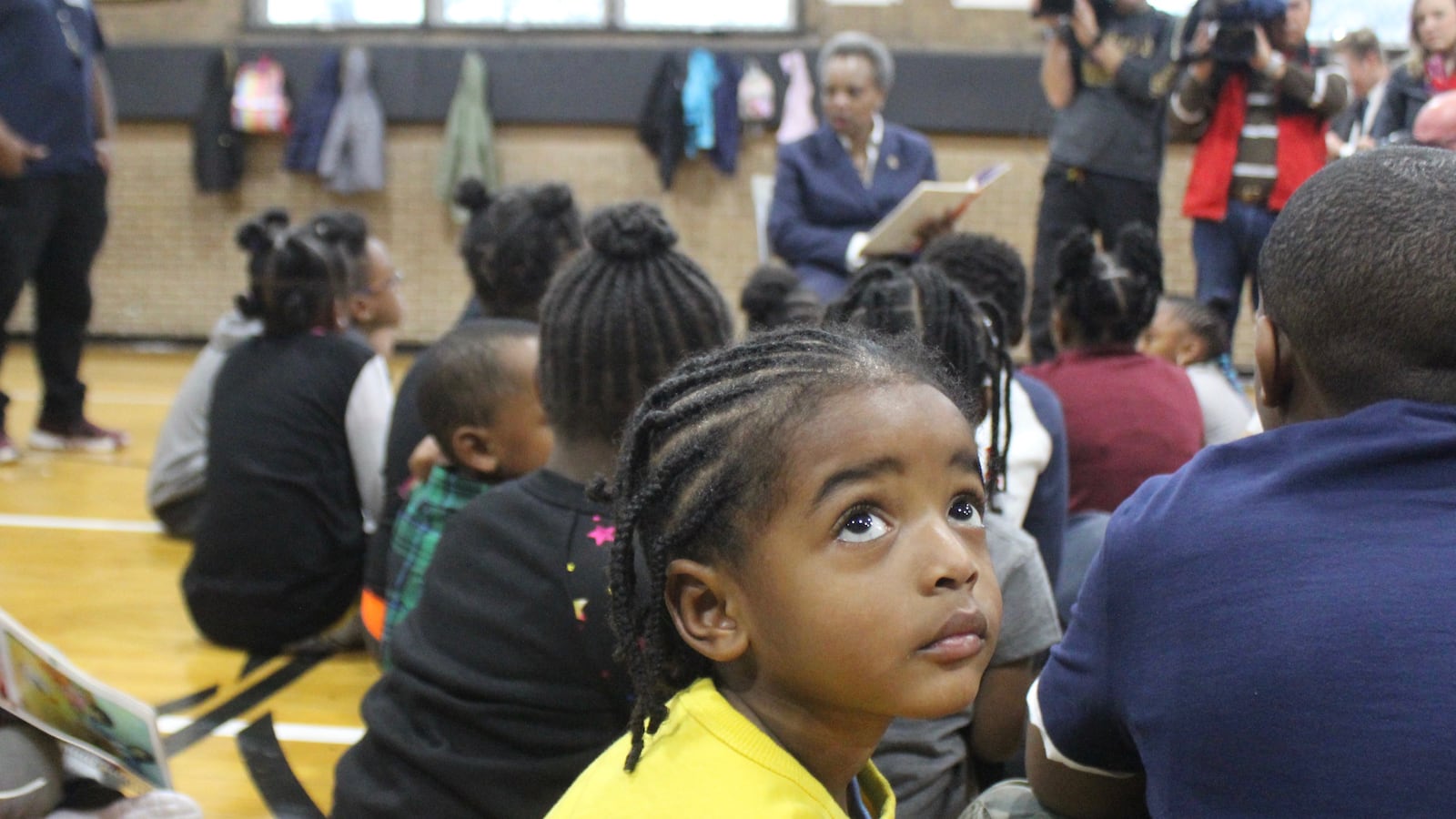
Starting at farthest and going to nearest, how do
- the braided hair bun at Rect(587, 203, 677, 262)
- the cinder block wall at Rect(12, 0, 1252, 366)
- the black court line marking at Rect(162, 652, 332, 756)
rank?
1. the cinder block wall at Rect(12, 0, 1252, 366)
2. the black court line marking at Rect(162, 652, 332, 756)
3. the braided hair bun at Rect(587, 203, 677, 262)

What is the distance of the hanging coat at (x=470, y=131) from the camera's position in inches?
285

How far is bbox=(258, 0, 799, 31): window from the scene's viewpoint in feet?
23.7

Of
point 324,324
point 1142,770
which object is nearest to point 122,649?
point 324,324

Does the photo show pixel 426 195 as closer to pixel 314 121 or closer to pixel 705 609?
pixel 314 121

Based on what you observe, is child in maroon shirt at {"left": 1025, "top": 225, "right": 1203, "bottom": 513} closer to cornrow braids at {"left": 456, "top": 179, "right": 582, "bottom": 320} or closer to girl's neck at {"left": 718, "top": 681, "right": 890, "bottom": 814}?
cornrow braids at {"left": 456, "top": 179, "right": 582, "bottom": 320}

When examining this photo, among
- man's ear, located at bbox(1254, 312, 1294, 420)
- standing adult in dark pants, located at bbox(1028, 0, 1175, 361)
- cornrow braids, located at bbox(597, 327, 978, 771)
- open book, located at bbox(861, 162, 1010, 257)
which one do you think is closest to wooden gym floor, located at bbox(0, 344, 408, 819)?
cornrow braids, located at bbox(597, 327, 978, 771)

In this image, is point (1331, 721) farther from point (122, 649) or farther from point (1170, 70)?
point (1170, 70)

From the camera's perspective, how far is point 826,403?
95 centimetres

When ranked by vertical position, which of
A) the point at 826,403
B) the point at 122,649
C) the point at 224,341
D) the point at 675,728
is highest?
the point at 826,403

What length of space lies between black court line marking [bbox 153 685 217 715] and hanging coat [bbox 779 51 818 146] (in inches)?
194

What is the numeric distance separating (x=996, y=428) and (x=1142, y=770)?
0.47 m

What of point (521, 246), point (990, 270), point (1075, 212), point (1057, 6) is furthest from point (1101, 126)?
point (521, 246)

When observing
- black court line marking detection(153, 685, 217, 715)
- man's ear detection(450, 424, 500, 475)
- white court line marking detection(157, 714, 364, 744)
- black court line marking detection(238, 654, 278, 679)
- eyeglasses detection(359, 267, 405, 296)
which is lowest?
black court line marking detection(238, 654, 278, 679)

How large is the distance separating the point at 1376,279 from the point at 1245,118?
3.07 meters
